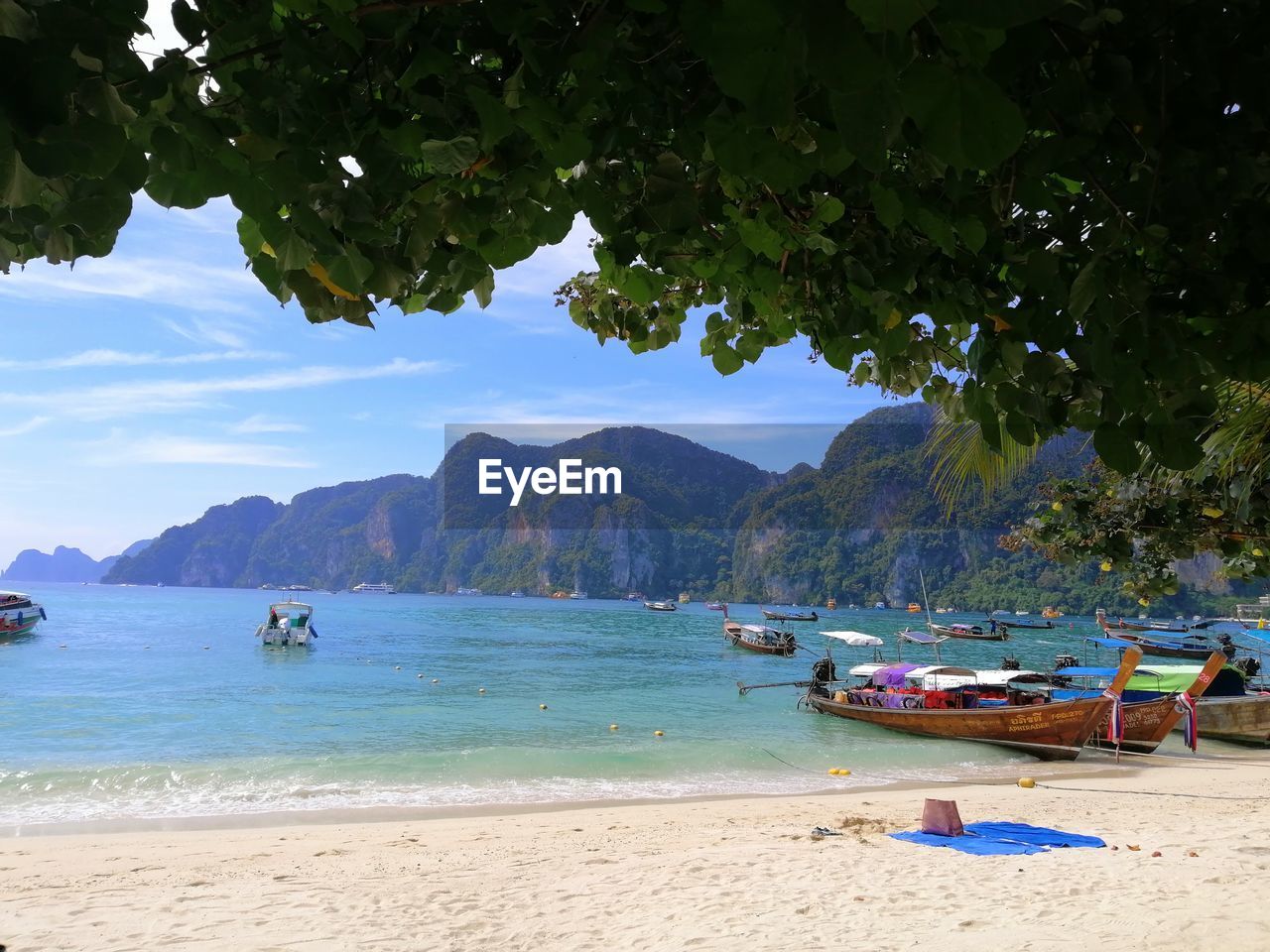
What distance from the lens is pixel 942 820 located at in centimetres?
714

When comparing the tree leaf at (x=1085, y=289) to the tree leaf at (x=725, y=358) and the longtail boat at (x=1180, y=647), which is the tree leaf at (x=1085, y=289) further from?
the longtail boat at (x=1180, y=647)

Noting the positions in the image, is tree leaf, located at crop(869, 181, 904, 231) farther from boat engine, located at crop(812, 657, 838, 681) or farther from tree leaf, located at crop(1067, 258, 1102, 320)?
boat engine, located at crop(812, 657, 838, 681)

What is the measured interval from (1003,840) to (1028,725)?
8.47 m

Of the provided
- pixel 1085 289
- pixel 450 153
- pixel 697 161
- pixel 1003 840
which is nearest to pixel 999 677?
pixel 1003 840

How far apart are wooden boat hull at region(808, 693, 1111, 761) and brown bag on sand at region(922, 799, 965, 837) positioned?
7.70 m

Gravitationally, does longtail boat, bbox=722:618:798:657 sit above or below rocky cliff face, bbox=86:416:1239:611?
below

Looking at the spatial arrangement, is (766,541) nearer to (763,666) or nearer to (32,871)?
Answer: (763,666)

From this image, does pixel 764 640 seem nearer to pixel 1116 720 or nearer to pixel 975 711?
pixel 975 711

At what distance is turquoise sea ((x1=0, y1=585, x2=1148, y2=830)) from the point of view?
40.5 feet

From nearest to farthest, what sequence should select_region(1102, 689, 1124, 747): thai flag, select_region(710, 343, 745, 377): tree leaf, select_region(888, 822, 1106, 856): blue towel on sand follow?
select_region(710, 343, 745, 377): tree leaf
select_region(888, 822, 1106, 856): blue towel on sand
select_region(1102, 689, 1124, 747): thai flag

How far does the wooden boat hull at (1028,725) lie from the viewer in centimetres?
1384

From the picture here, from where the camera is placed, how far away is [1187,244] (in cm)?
125

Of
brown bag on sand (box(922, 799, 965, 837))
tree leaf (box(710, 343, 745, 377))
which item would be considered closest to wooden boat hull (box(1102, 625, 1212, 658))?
brown bag on sand (box(922, 799, 965, 837))

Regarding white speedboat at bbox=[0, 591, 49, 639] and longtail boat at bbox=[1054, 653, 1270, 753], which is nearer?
longtail boat at bbox=[1054, 653, 1270, 753]
